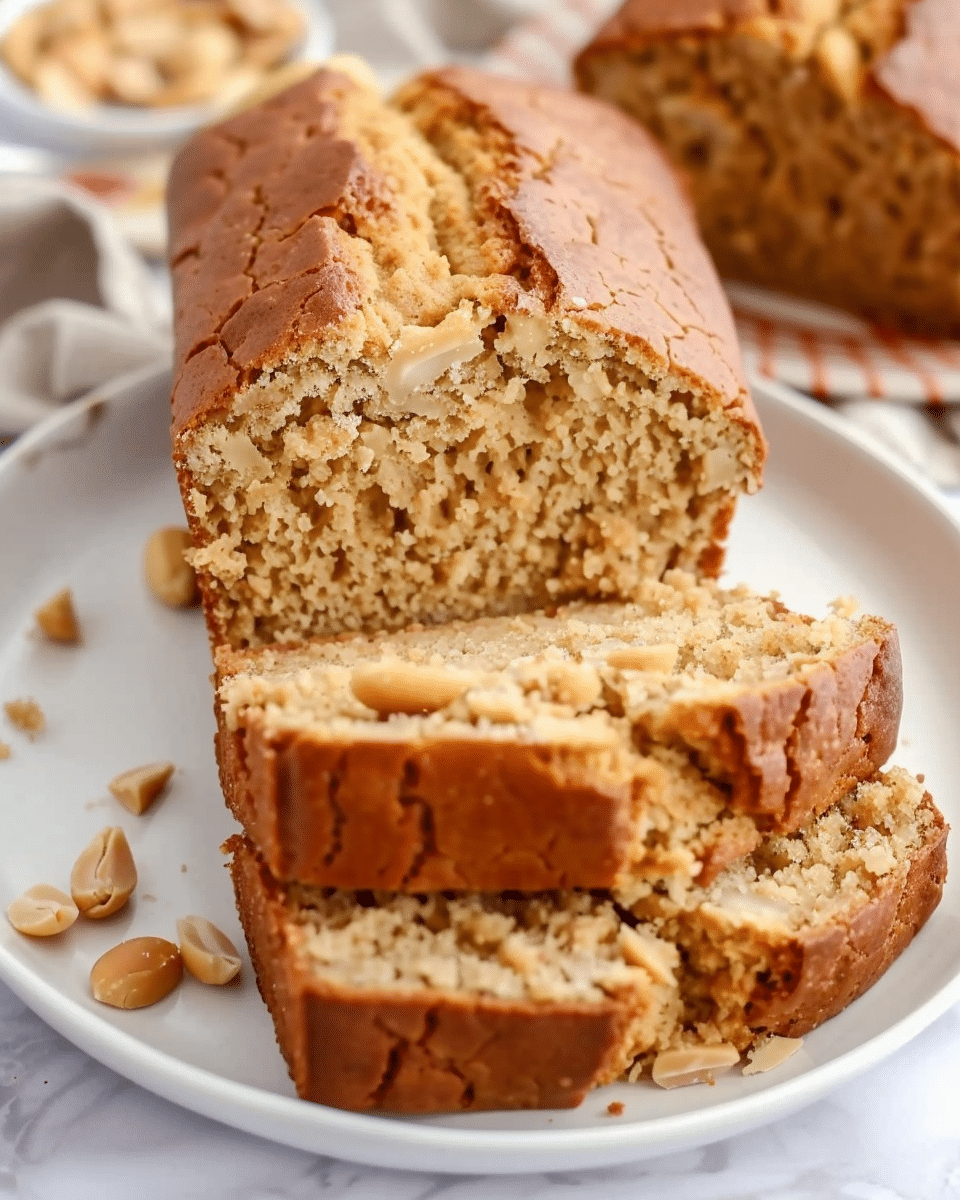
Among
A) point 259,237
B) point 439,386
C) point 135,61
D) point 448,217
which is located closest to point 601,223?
point 448,217

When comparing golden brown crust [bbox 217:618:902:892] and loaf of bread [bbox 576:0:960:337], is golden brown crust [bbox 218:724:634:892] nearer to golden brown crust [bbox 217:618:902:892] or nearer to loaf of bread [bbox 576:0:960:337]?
golden brown crust [bbox 217:618:902:892]

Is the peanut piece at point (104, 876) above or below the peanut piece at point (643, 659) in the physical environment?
below

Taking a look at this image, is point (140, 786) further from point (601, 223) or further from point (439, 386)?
point (601, 223)

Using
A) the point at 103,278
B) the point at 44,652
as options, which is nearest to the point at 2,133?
the point at 103,278

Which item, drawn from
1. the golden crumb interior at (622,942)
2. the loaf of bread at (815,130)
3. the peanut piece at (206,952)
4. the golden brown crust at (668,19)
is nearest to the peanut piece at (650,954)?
the golden crumb interior at (622,942)

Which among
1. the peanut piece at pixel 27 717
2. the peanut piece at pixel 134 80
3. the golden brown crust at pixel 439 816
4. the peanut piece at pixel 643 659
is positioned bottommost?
the peanut piece at pixel 27 717

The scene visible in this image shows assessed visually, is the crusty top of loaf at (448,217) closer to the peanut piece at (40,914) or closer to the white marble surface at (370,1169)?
the peanut piece at (40,914)
